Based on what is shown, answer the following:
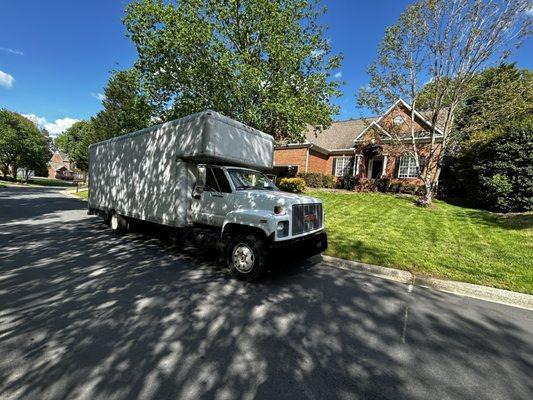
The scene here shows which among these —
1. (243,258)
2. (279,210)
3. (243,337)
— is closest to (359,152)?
(279,210)

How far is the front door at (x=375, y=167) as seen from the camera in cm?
2575

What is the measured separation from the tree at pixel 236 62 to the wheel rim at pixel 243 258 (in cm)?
944

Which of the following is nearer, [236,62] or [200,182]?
[200,182]

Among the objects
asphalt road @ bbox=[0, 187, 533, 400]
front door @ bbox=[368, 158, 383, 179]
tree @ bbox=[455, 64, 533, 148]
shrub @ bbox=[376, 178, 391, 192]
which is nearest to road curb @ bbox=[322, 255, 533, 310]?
asphalt road @ bbox=[0, 187, 533, 400]

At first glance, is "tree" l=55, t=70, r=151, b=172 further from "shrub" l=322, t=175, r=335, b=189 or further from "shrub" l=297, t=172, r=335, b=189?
"shrub" l=322, t=175, r=335, b=189

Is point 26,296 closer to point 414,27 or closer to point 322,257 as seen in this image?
point 322,257

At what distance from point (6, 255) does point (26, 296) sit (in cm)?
300

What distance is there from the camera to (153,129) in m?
7.86

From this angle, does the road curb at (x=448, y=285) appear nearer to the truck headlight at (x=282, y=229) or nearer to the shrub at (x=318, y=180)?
the truck headlight at (x=282, y=229)

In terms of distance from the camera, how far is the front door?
25.7 meters

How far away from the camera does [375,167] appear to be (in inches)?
1039

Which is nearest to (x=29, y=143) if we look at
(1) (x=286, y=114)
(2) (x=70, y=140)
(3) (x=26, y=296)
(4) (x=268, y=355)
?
(2) (x=70, y=140)

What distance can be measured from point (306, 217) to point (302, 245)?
600 millimetres

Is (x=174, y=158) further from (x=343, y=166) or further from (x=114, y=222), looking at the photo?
(x=343, y=166)
